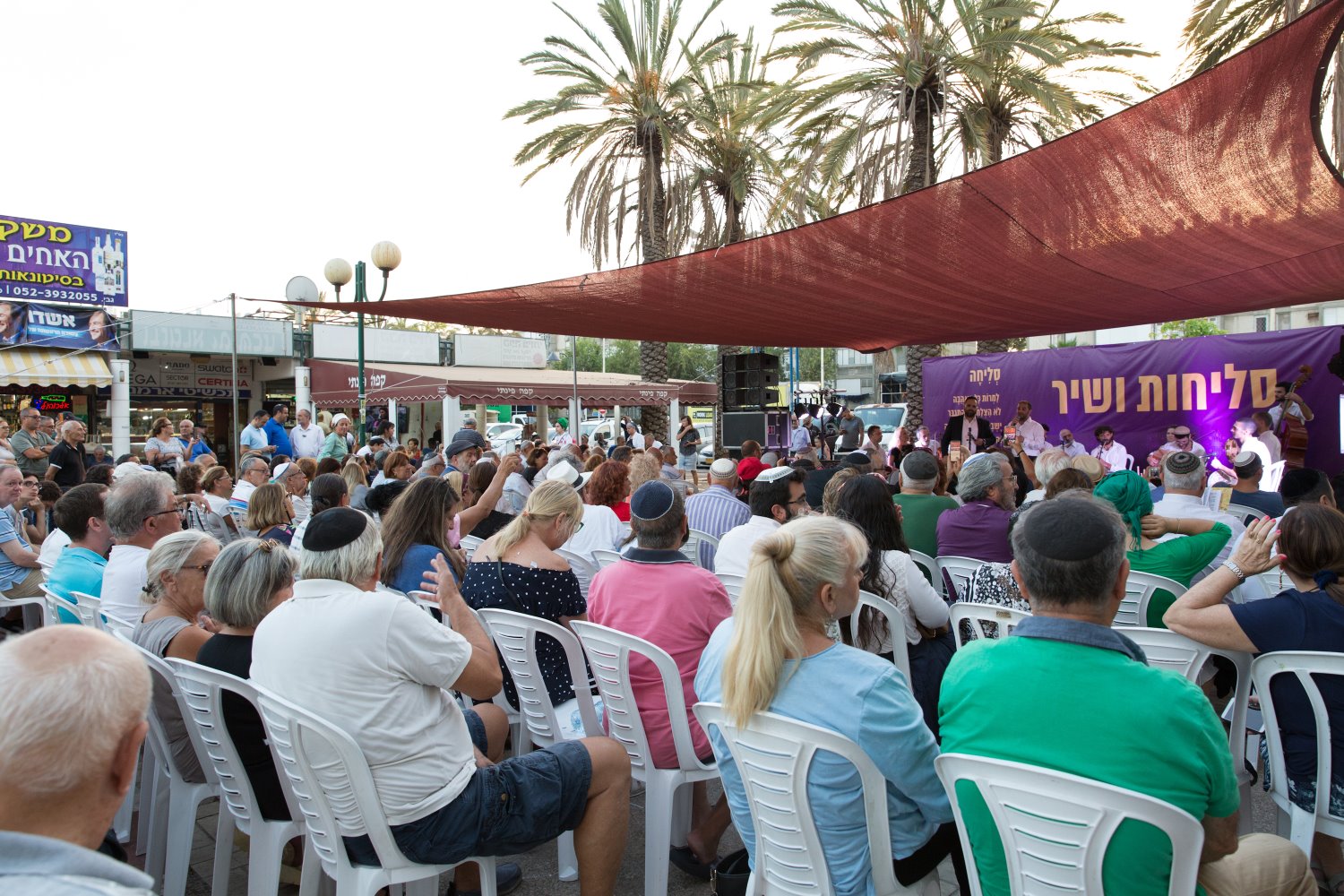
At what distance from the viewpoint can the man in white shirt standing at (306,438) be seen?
1103cm

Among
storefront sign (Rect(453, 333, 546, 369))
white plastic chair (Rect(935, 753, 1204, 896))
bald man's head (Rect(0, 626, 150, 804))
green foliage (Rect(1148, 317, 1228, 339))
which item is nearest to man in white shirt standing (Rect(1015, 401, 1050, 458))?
white plastic chair (Rect(935, 753, 1204, 896))

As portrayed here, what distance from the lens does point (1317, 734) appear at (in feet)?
7.10

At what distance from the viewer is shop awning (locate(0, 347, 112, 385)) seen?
50.7 ft

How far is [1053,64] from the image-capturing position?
409 inches

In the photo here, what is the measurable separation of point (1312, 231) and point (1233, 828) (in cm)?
430

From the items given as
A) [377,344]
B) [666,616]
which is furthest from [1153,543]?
[377,344]

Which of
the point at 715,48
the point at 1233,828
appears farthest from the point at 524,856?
the point at 715,48

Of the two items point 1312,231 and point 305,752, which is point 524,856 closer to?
point 305,752

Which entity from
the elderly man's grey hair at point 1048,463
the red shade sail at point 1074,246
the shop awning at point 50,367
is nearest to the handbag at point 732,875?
the red shade sail at point 1074,246

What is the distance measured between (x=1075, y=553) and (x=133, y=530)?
3404mm

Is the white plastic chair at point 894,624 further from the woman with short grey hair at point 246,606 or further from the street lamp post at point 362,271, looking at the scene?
the street lamp post at point 362,271

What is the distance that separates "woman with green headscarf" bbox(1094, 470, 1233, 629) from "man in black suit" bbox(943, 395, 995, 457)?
6.59m

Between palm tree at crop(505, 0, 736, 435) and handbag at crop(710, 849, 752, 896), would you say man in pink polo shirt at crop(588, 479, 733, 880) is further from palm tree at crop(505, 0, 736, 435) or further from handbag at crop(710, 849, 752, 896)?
palm tree at crop(505, 0, 736, 435)

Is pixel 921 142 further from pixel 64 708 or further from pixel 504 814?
pixel 64 708
